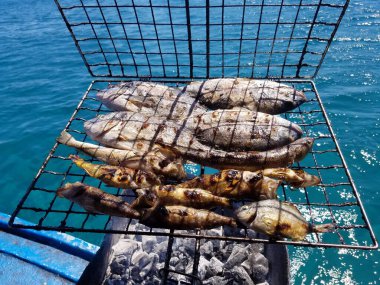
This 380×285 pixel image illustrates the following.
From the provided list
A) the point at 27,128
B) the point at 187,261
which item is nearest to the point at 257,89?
the point at 187,261

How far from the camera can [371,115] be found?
334 inches

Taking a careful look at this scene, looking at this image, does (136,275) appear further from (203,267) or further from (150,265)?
(203,267)

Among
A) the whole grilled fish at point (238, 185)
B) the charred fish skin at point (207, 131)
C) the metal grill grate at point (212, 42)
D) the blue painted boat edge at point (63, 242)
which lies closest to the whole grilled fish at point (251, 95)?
the charred fish skin at point (207, 131)

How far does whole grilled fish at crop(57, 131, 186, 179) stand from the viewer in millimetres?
3350

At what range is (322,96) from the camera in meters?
9.50

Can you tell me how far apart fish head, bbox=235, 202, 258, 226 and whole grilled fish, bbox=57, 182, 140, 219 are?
3.09 ft

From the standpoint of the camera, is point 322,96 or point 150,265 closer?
point 150,265

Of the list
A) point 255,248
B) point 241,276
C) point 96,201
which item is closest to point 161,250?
point 241,276

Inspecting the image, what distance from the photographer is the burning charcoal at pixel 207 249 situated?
14.3ft

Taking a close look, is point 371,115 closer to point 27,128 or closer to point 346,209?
point 346,209

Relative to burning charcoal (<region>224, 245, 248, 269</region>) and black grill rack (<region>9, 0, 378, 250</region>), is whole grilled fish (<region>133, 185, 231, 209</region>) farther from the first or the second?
burning charcoal (<region>224, 245, 248, 269</region>)

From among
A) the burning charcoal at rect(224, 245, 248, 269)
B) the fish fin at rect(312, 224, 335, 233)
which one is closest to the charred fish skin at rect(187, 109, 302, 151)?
the fish fin at rect(312, 224, 335, 233)

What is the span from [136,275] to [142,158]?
71.9 inches

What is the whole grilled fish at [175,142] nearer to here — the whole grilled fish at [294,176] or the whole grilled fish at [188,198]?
the whole grilled fish at [294,176]
